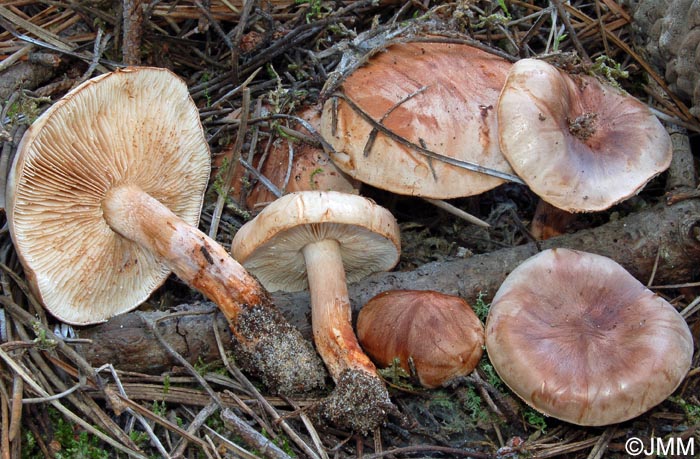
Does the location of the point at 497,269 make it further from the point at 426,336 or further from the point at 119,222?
the point at 119,222

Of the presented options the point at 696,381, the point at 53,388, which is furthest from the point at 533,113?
the point at 53,388

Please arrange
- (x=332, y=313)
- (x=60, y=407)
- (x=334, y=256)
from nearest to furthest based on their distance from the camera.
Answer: (x=60, y=407) < (x=332, y=313) < (x=334, y=256)

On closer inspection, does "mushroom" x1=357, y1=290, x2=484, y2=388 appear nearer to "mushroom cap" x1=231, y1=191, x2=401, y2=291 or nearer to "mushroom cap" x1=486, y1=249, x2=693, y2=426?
"mushroom cap" x1=486, y1=249, x2=693, y2=426

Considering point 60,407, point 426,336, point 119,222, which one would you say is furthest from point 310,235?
point 60,407

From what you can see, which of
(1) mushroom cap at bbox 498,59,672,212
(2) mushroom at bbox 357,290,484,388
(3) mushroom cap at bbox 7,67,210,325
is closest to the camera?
(3) mushroom cap at bbox 7,67,210,325

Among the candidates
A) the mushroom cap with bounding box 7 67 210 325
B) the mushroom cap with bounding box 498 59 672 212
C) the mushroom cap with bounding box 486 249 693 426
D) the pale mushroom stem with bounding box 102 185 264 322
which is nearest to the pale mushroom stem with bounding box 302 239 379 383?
the pale mushroom stem with bounding box 102 185 264 322

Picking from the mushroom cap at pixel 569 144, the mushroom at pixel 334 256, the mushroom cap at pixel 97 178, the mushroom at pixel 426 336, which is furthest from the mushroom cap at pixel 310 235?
the mushroom cap at pixel 569 144

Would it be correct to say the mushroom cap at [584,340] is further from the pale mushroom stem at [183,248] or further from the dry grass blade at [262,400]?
the pale mushroom stem at [183,248]

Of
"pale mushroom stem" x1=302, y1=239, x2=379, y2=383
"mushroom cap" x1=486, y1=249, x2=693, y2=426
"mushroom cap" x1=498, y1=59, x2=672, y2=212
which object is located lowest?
"mushroom cap" x1=486, y1=249, x2=693, y2=426
